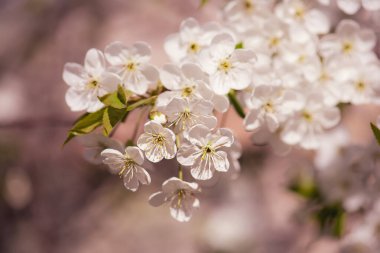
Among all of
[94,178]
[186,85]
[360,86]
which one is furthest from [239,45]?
[94,178]

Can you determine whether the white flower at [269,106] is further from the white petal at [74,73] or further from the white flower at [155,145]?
the white petal at [74,73]

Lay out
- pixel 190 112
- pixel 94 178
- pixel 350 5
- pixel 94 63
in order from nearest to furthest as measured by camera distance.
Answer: pixel 190 112 < pixel 94 63 < pixel 350 5 < pixel 94 178

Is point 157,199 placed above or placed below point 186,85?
below

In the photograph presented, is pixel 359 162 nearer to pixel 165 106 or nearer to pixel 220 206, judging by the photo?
pixel 165 106

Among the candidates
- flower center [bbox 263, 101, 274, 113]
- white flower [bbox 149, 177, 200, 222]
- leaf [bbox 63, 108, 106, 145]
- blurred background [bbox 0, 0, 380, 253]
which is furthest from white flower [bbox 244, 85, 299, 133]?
blurred background [bbox 0, 0, 380, 253]

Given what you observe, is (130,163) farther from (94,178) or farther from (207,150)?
(94,178)

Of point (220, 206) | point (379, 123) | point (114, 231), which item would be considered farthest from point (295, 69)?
point (114, 231)

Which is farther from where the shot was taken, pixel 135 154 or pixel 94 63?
pixel 94 63
